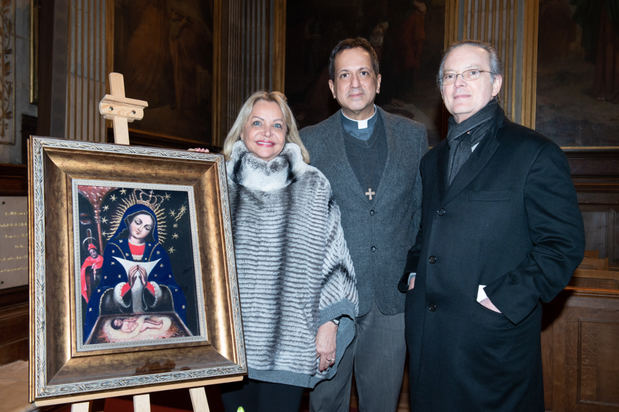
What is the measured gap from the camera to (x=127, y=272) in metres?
1.66

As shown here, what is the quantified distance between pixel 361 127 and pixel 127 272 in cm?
141

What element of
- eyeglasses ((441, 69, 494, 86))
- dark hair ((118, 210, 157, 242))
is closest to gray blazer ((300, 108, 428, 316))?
eyeglasses ((441, 69, 494, 86))

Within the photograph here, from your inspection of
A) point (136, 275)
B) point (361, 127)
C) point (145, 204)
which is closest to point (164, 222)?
point (145, 204)

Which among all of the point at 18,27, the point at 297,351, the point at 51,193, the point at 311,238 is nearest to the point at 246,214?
the point at 311,238

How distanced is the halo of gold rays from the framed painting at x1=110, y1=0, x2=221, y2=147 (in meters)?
4.18

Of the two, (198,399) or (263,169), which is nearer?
(198,399)

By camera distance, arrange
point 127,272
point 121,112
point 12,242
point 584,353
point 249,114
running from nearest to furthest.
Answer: point 127,272, point 121,112, point 249,114, point 584,353, point 12,242

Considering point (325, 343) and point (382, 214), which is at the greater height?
point (382, 214)

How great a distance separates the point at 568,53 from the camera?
23.2ft

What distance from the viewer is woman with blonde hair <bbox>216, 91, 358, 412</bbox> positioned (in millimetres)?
1963

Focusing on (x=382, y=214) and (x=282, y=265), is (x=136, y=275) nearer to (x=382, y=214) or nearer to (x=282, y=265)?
(x=282, y=265)

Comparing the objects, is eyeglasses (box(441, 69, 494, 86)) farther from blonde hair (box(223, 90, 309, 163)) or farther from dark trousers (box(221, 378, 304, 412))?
dark trousers (box(221, 378, 304, 412))

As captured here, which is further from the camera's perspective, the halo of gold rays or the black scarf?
the black scarf

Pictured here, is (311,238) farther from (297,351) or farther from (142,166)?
(142,166)
